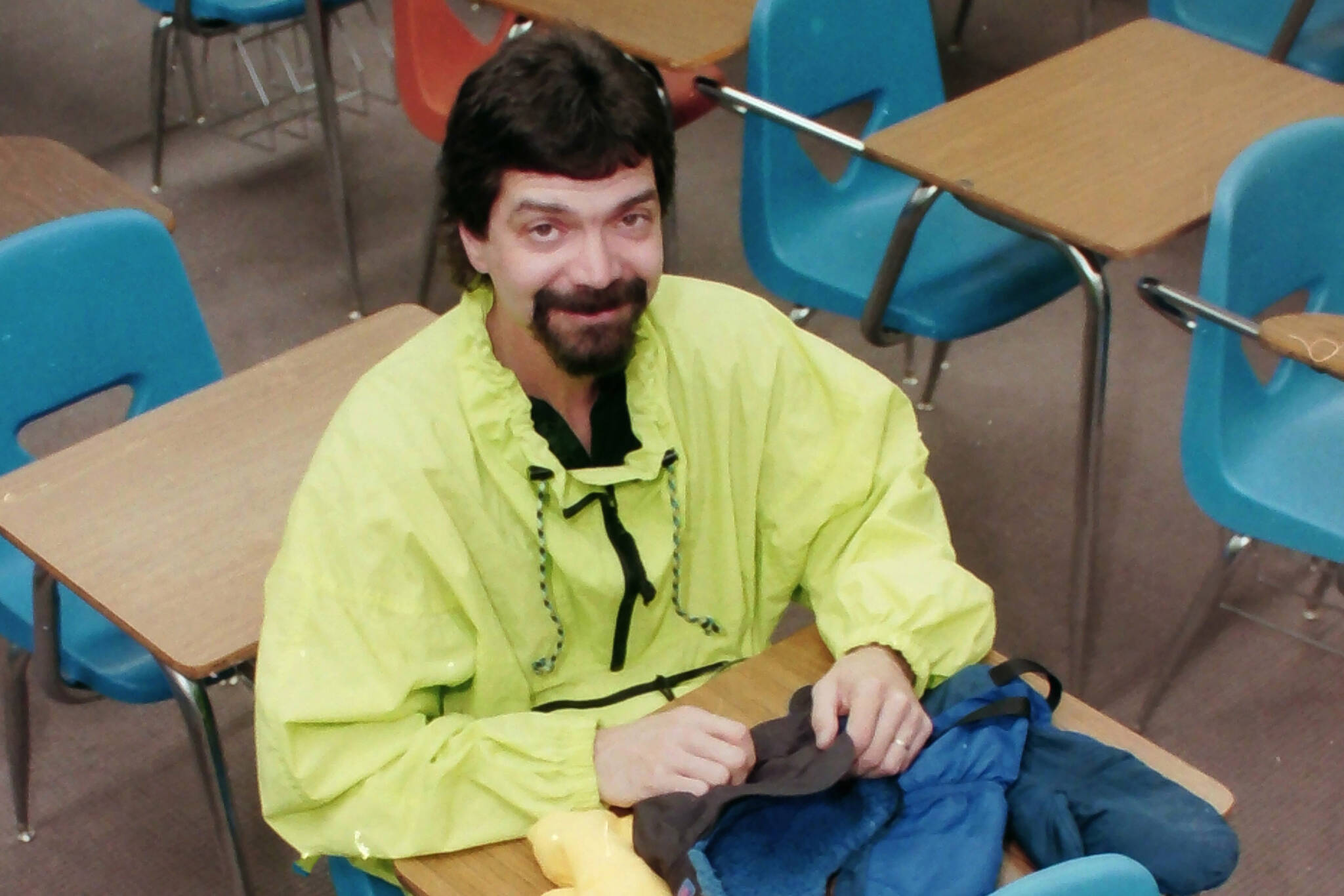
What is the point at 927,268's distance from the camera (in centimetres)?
236

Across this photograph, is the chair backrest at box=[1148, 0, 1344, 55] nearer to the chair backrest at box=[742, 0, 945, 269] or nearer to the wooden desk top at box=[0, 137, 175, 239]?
the chair backrest at box=[742, 0, 945, 269]

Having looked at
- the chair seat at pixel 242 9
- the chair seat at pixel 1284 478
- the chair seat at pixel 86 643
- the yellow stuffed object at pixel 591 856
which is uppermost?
the yellow stuffed object at pixel 591 856

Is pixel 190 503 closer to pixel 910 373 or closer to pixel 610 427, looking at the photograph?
pixel 610 427

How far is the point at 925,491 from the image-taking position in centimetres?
142

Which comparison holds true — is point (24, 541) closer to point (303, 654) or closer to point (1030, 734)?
point (303, 654)

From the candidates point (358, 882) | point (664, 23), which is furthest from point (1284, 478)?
point (358, 882)

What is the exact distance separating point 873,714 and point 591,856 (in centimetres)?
25

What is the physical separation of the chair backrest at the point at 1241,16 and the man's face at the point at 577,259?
2.16 metres

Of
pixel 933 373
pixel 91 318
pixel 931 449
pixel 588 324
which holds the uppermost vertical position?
pixel 588 324

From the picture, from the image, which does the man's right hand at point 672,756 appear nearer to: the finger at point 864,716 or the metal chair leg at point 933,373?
the finger at point 864,716

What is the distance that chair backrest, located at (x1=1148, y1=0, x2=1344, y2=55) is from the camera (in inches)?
121

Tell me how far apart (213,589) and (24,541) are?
0.21 meters

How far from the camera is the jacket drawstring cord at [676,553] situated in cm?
135

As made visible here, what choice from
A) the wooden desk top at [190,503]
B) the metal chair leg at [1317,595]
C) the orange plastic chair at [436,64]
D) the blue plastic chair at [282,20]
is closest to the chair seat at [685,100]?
the orange plastic chair at [436,64]
